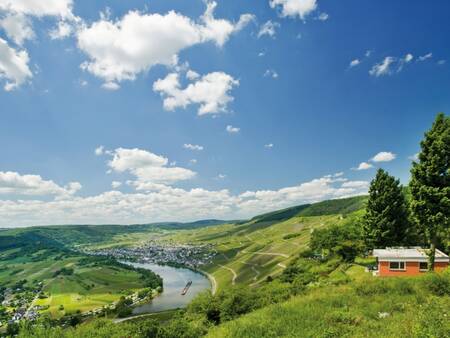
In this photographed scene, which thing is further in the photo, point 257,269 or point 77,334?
point 257,269

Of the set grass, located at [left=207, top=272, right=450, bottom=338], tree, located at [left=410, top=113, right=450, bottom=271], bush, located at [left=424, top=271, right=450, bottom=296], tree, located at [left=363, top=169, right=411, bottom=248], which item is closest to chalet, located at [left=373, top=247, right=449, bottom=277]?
tree, located at [left=410, top=113, right=450, bottom=271]

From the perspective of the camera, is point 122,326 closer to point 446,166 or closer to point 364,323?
point 364,323

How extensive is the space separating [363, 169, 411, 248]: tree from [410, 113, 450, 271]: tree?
14.3 metres

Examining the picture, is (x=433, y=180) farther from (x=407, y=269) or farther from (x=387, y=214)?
(x=387, y=214)

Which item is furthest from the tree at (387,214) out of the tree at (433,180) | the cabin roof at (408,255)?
the tree at (433,180)

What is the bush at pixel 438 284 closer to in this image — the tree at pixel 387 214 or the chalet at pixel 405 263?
the chalet at pixel 405 263

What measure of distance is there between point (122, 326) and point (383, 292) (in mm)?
23264

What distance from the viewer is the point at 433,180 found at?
34.3 m

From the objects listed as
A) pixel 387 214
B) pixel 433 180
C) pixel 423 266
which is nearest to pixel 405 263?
pixel 423 266

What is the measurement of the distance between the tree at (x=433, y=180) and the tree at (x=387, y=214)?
14329 mm

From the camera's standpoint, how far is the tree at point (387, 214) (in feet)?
164

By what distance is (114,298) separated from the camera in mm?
196000

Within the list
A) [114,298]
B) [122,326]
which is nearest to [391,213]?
[122,326]

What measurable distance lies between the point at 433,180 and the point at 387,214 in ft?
57.3
